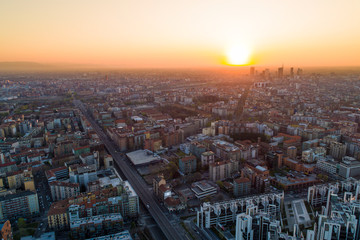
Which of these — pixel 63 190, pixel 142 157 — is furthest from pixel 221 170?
pixel 63 190

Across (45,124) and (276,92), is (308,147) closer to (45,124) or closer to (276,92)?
(45,124)

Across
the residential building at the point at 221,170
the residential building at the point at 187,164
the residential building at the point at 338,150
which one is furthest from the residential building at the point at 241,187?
the residential building at the point at 338,150

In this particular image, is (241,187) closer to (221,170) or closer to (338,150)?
(221,170)

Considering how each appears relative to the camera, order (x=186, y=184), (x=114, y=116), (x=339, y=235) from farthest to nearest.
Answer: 1. (x=114, y=116)
2. (x=186, y=184)
3. (x=339, y=235)

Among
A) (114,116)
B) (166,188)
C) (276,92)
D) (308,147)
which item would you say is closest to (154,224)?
(166,188)

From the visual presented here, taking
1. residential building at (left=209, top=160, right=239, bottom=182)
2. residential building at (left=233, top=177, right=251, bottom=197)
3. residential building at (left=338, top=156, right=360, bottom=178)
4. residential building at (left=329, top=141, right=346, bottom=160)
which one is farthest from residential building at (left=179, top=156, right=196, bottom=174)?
residential building at (left=329, top=141, right=346, bottom=160)

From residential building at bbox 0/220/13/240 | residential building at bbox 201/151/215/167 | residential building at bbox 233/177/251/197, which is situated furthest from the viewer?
residential building at bbox 201/151/215/167

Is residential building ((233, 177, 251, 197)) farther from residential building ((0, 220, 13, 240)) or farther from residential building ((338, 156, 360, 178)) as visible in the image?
residential building ((0, 220, 13, 240))

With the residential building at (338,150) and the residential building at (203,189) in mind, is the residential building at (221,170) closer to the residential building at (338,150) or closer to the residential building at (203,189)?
the residential building at (203,189)
